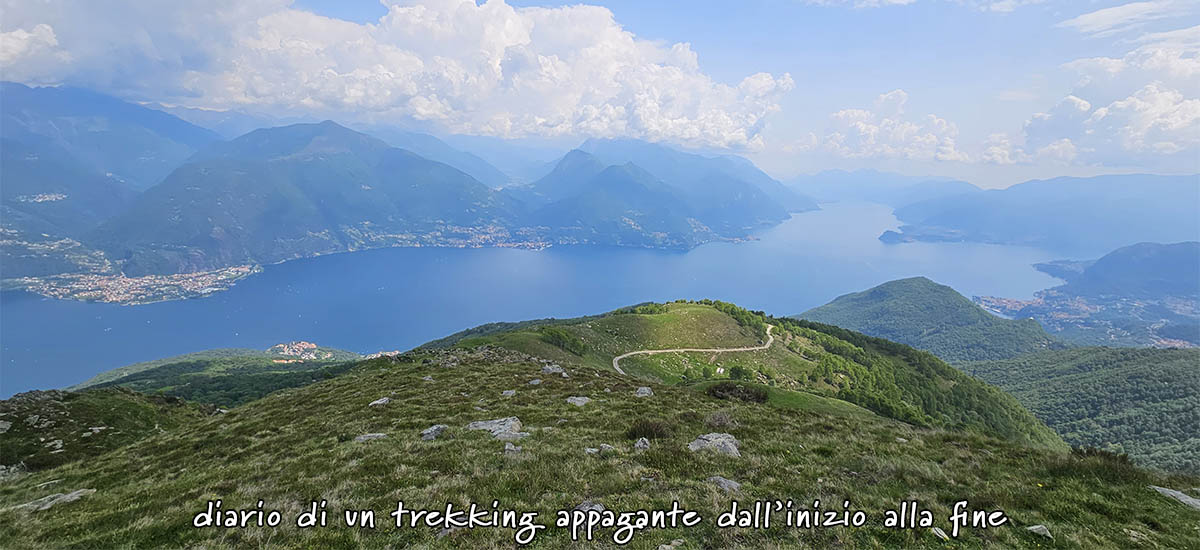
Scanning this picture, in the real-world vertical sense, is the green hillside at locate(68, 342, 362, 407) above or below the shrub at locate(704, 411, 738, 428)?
below

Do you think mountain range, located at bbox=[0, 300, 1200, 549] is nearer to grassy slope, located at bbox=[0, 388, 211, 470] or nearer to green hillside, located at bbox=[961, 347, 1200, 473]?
grassy slope, located at bbox=[0, 388, 211, 470]

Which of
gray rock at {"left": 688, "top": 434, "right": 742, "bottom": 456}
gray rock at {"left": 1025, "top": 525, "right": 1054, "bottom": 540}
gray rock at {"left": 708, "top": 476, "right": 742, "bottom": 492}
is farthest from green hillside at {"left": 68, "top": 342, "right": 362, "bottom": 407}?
gray rock at {"left": 1025, "top": 525, "right": 1054, "bottom": 540}

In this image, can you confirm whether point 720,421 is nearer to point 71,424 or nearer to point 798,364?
point 71,424

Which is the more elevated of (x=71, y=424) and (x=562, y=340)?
(x=562, y=340)

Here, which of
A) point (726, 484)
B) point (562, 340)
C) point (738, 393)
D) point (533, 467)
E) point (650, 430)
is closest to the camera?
point (726, 484)

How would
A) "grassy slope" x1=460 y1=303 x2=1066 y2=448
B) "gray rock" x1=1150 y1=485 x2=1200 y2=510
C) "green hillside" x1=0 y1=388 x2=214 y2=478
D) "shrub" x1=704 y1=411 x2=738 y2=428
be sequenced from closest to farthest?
"gray rock" x1=1150 y1=485 x2=1200 y2=510 → "shrub" x1=704 y1=411 x2=738 y2=428 → "green hillside" x1=0 y1=388 x2=214 y2=478 → "grassy slope" x1=460 y1=303 x2=1066 y2=448

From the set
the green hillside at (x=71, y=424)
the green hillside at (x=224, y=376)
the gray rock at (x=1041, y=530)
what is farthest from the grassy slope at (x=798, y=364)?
the green hillside at (x=224, y=376)

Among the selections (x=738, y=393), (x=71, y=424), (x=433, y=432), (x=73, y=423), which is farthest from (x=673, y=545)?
(x=73, y=423)
